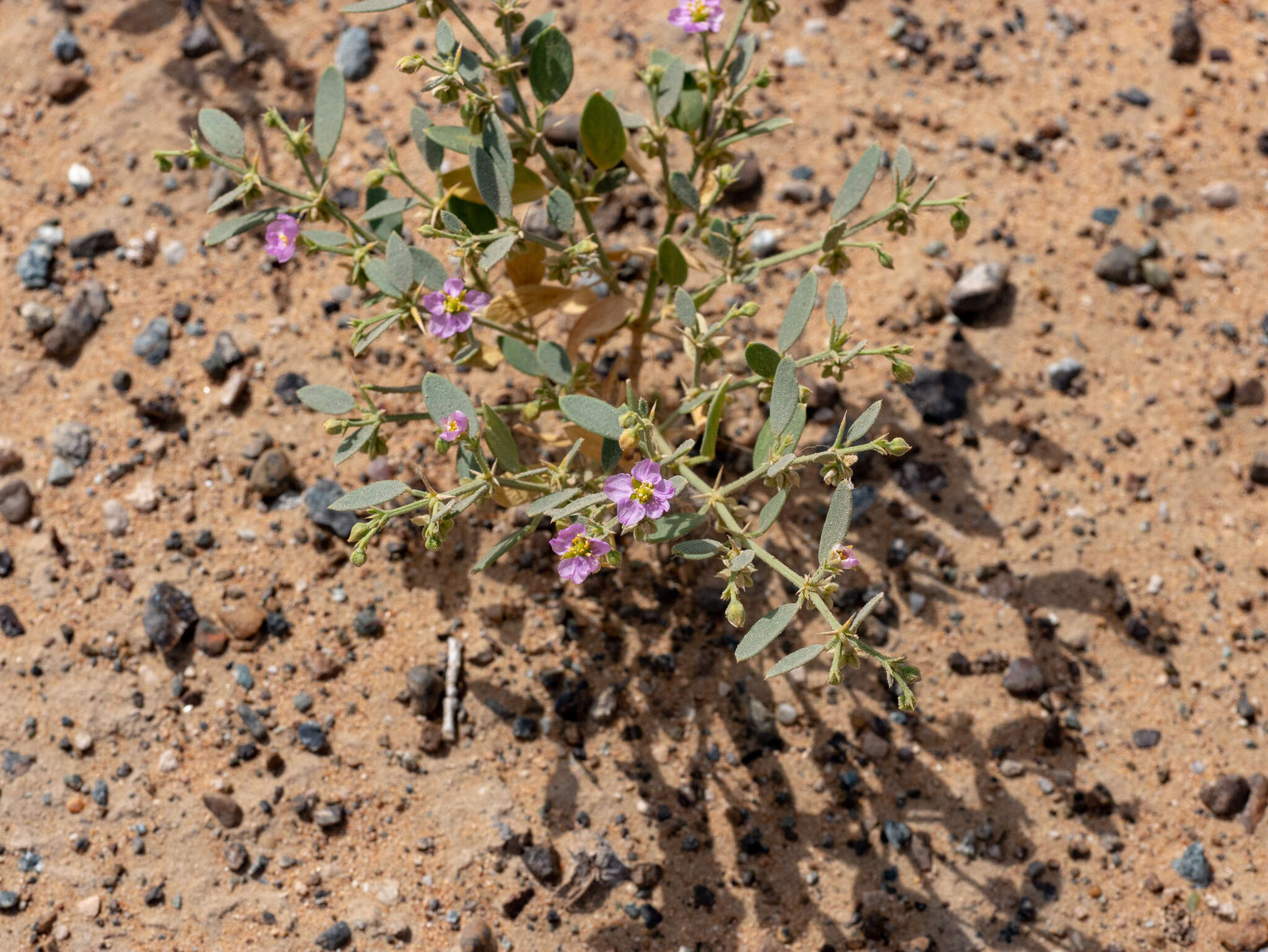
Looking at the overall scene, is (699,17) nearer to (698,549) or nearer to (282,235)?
(282,235)

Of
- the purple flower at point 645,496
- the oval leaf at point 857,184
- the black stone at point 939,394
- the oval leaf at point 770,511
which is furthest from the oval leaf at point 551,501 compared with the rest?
the black stone at point 939,394

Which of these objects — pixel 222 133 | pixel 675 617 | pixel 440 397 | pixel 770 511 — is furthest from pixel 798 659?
pixel 222 133

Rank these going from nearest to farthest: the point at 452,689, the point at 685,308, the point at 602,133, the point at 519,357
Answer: the point at 685,308, the point at 602,133, the point at 519,357, the point at 452,689

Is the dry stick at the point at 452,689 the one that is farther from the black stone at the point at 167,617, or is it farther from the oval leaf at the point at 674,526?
the oval leaf at the point at 674,526

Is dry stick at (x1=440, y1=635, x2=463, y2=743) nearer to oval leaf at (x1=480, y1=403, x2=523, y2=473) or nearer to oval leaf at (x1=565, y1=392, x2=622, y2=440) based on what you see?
oval leaf at (x1=480, y1=403, x2=523, y2=473)

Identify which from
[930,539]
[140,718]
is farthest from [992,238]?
[140,718]

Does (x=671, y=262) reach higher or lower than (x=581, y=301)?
higher

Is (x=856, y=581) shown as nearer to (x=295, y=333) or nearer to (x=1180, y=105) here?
(x=295, y=333)
